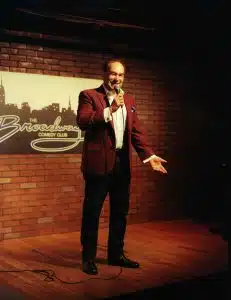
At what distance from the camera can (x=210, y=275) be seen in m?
5.39

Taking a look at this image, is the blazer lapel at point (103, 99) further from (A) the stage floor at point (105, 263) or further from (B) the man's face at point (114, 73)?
(A) the stage floor at point (105, 263)

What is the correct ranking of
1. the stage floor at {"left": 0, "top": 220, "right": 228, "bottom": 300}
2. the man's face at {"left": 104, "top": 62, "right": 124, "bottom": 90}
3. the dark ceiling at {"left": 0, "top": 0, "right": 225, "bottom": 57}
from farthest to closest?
the dark ceiling at {"left": 0, "top": 0, "right": 225, "bottom": 57} → the man's face at {"left": 104, "top": 62, "right": 124, "bottom": 90} → the stage floor at {"left": 0, "top": 220, "right": 228, "bottom": 300}

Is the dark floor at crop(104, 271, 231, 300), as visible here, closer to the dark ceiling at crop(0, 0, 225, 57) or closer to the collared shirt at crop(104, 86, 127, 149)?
the collared shirt at crop(104, 86, 127, 149)

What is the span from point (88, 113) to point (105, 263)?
1867 mm

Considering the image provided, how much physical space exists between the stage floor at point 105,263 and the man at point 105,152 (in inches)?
15.2

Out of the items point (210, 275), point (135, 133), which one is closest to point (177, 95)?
point (135, 133)

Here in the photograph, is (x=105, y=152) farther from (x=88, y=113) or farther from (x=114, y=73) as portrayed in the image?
(x=114, y=73)

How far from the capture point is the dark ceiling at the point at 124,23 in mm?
7171

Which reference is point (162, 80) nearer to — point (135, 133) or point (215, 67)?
point (215, 67)

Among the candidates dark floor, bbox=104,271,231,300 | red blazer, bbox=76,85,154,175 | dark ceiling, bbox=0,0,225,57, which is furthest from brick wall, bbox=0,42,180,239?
dark floor, bbox=104,271,231,300

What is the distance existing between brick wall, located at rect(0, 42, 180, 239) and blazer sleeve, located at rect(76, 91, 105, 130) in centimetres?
233

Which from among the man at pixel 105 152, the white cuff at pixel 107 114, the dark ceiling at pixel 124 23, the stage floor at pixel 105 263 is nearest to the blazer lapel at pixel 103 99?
the man at pixel 105 152

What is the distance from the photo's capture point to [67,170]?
25.7ft

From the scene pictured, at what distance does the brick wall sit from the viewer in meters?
7.33
